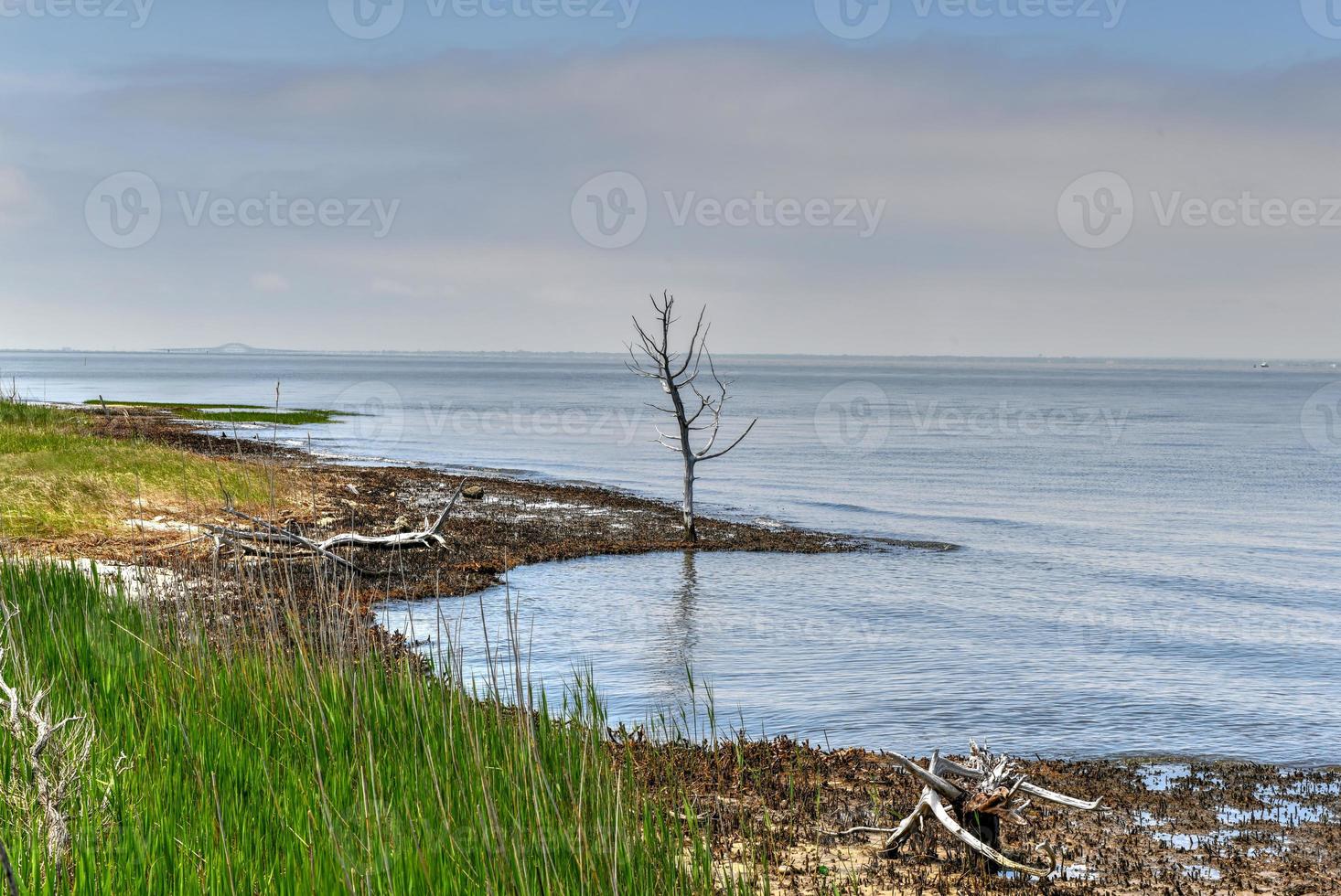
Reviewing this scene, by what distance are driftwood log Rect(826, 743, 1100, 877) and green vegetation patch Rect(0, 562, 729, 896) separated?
6.08ft

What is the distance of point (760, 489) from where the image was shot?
145 ft

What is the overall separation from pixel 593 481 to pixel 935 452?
28.0 m

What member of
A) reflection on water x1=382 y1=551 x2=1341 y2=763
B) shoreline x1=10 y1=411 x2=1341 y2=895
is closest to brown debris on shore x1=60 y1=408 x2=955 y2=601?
reflection on water x1=382 y1=551 x2=1341 y2=763

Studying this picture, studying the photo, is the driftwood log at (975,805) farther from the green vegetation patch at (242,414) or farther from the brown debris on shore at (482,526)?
the green vegetation patch at (242,414)

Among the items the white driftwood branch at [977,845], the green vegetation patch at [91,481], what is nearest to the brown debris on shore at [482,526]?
the green vegetation patch at [91,481]

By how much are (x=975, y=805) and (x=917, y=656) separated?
30.3 ft

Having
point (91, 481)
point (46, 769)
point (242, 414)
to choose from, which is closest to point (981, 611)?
point (91, 481)

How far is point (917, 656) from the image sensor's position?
58.2 feet

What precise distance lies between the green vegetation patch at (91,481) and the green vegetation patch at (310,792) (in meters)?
11.0

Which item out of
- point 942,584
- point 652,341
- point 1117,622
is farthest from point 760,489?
point 1117,622

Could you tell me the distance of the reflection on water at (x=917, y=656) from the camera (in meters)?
13.8

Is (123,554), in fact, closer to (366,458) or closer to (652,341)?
(652,341)

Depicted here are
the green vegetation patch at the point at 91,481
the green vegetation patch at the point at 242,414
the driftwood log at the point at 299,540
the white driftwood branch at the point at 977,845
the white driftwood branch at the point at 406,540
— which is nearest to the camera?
the white driftwood branch at the point at 977,845

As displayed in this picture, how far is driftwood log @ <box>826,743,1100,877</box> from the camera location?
8.58 m
